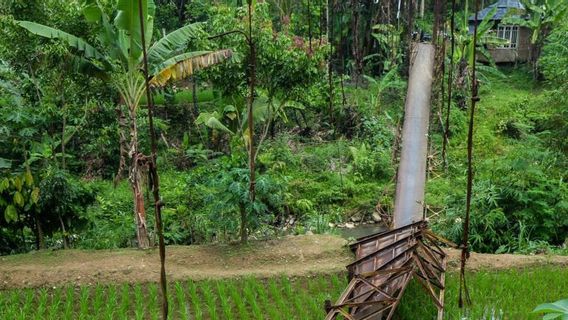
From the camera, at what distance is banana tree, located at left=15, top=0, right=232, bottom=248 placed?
6637mm

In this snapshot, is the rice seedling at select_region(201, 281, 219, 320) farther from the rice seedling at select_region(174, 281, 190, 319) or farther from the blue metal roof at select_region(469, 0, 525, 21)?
the blue metal roof at select_region(469, 0, 525, 21)

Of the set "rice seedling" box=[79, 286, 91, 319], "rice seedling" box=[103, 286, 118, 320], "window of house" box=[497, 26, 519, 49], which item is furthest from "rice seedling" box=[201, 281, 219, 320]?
"window of house" box=[497, 26, 519, 49]

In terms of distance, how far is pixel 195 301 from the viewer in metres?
5.97

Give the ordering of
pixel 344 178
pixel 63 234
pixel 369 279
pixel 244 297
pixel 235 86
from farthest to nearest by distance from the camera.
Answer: pixel 344 178, pixel 235 86, pixel 63 234, pixel 244 297, pixel 369 279

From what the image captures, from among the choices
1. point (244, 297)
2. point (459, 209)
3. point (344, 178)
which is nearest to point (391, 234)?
point (244, 297)

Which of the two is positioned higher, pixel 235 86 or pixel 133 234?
pixel 235 86

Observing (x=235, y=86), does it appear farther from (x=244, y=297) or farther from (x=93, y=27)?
(x=244, y=297)

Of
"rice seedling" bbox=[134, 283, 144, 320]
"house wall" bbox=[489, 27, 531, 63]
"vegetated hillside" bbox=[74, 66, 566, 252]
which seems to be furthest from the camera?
"house wall" bbox=[489, 27, 531, 63]

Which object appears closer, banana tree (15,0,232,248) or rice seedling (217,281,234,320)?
rice seedling (217,281,234,320)

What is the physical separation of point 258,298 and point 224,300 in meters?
0.45

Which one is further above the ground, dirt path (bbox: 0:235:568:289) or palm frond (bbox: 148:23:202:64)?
palm frond (bbox: 148:23:202:64)

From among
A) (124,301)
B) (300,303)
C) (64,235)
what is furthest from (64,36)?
(300,303)

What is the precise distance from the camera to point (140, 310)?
5.75 metres

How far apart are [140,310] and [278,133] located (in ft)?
33.6
